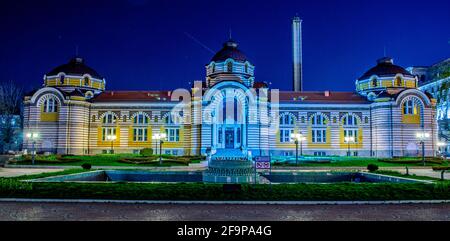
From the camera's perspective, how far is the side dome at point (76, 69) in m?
48.2

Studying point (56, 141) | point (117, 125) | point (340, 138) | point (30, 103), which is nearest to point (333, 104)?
point (340, 138)

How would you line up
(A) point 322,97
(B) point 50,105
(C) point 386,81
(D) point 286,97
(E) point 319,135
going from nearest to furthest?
(B) point 50,105 < (E) point 319,135 < (D) point 286,97 < (A) point 322,97 < (C) point 386,81

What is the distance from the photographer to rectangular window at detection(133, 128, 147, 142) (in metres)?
46.5

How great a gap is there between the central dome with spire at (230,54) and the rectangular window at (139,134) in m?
13.1

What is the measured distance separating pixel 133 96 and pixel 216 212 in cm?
3974

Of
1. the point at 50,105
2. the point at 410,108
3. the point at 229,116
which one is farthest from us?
the point at 410,108

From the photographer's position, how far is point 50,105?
44.2 m

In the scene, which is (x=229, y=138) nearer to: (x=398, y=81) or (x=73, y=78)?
(x=73, y=78)

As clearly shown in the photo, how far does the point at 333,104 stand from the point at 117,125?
28.0m

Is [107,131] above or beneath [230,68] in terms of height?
beneath

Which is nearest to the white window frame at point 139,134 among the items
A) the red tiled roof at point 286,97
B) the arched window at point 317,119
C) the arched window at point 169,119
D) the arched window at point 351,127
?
the arched window at point 169,119

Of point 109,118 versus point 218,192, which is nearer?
point 218,192

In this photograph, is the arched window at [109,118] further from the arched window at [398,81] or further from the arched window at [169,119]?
the arched window at [398,81]

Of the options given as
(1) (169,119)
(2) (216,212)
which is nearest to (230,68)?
(1) (169,119)
